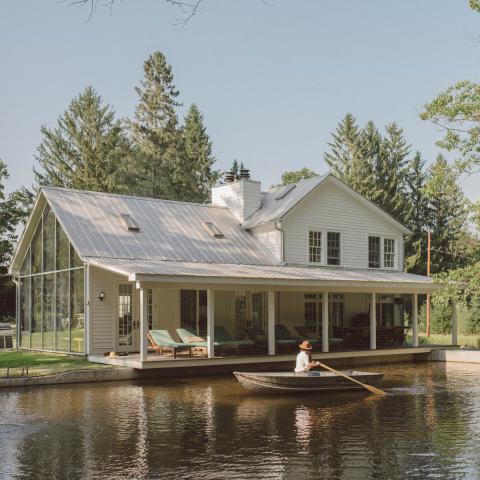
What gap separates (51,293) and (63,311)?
1453 millimetres

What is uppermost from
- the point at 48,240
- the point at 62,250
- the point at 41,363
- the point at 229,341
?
the point at 48,240

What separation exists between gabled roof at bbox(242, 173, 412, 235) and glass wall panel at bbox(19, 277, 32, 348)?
893cm

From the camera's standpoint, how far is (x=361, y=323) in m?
28.7

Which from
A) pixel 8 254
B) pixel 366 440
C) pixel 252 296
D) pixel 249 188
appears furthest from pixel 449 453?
pixel 8 254

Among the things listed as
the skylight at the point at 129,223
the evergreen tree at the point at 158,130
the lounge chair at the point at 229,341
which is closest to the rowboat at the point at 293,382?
the lounge chair at the point at 229,341

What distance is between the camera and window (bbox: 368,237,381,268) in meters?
30.5

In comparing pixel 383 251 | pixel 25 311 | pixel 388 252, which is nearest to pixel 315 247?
pixel 383 251

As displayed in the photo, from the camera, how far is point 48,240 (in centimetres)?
2512

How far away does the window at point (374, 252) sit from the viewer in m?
30.5

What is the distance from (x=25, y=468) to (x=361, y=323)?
2080 cm

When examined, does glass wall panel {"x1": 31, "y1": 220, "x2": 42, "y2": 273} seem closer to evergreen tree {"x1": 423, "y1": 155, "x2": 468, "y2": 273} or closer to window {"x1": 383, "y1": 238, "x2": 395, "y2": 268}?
window {"x1": 383, "y1": 238, "x2": 395, "y2": 268}

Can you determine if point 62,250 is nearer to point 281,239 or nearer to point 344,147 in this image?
point 281,239

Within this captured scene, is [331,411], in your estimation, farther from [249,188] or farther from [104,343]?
[249,188]

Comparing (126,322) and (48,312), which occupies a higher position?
(48,312)
